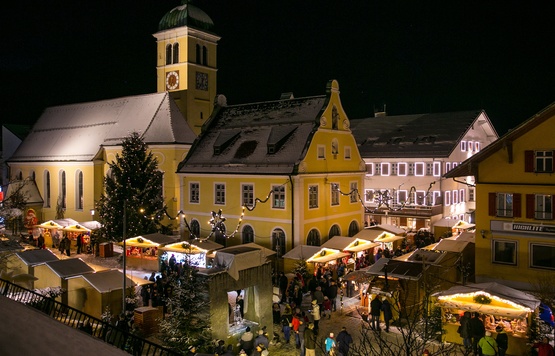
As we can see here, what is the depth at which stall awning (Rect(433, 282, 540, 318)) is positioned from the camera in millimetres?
16891

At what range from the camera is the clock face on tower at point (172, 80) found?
167 feet

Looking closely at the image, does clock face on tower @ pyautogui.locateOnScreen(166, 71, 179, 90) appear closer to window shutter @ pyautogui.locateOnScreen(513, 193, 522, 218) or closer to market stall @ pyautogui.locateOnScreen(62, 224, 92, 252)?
market stall @ pyautogui.locateOnScreen(62, 224, 92, 252)

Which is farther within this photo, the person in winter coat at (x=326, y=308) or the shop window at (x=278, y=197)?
the shop window at (x=278, y=197)

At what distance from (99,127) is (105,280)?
31.9 m

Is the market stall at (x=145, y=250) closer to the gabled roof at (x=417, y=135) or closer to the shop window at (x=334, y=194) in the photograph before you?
the shop window at (x=334, y=194)

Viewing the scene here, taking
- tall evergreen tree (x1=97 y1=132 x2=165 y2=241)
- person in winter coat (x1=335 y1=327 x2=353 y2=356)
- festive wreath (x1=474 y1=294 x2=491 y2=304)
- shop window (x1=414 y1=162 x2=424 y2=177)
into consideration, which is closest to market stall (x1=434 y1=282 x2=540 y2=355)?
festive wreath (x1=474 y1=294 x2=491 y2=304)

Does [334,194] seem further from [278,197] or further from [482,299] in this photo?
[482,299]

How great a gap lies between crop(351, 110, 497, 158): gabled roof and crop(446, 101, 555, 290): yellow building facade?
67.2 feet

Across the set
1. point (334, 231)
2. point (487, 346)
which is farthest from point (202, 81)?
point (487, 346)

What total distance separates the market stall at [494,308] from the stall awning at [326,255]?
915cm

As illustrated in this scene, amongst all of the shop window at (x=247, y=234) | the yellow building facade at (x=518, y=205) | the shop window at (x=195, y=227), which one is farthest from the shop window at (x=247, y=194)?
the yellow building facade at (x=518, y=205)

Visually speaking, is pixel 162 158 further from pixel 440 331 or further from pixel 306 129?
pixel 440 331

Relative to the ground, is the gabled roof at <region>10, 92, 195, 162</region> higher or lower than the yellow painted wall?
higher

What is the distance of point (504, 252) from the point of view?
23.5 meters
